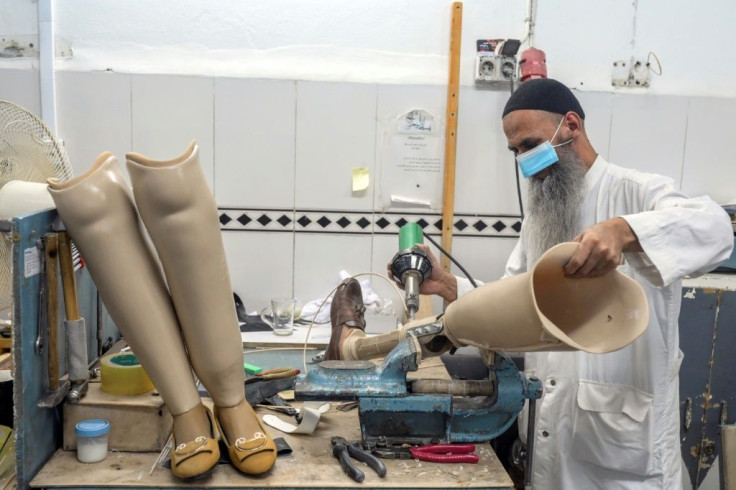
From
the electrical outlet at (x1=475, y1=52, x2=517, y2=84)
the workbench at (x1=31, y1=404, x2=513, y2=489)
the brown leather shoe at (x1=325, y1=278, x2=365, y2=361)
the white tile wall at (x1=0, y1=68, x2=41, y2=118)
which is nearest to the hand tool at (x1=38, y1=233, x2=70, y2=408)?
the workbench at (x1=31, y1=404, x2=513, y2=489)

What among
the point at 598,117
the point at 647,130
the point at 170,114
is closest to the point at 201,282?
the point at 170,114

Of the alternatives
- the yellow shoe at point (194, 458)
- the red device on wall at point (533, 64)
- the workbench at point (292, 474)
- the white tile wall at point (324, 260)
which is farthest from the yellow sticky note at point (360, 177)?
the yellow shoe at point (194, 458)

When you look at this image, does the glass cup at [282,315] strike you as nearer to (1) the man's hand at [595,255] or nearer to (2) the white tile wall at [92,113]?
(2) the white tile wall at [92,113]

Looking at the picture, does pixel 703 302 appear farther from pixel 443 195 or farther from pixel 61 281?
pixel 61 281

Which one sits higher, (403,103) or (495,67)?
(495,67)

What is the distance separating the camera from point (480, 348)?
1.30 m

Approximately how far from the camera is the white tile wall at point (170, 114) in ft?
8.17


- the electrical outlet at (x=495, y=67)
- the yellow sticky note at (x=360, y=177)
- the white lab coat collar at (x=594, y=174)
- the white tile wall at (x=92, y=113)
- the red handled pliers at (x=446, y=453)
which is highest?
the electrical outlet at (x=495, y=67)

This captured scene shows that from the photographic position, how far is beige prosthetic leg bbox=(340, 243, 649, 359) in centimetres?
108

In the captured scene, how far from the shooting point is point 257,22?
2504mm

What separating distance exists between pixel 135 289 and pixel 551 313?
85 centimetres

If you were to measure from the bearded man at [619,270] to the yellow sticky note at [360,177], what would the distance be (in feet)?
2.59

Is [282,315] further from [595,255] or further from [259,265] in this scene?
[595,255]

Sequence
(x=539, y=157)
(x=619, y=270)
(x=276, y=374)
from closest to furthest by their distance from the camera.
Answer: (x=619, y=270)
(x=276, y=374)
(x=539, y=157)
